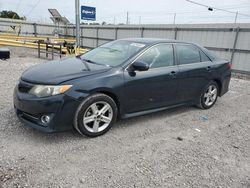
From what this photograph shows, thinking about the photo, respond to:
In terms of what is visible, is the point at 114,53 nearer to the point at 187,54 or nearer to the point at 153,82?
the point at 153,82

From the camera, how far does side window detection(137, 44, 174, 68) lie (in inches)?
A: 153

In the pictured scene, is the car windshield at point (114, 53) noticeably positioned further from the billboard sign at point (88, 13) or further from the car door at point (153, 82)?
the billboard sign at point (88, 13)

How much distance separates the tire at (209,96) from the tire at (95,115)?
2.33 meters

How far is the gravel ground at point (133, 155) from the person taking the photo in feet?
8.22

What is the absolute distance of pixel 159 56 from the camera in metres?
4.05

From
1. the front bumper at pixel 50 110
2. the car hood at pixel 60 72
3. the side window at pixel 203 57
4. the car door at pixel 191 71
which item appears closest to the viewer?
the front bumper at pixel 50 110

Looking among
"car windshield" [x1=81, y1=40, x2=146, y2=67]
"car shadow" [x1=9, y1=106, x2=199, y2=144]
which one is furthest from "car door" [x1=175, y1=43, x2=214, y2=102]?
"car shadow" [x1=9, y1=106, x2=199, y2=144]

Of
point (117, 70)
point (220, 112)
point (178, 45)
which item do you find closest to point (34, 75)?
point (117, 70)

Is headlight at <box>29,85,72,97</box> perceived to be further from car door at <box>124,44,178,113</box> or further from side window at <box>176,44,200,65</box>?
side window at <box>176,44,200,65</box>

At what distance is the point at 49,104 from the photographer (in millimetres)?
2957

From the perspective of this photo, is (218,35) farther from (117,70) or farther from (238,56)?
(117,70)

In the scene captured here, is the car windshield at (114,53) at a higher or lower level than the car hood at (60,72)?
higher

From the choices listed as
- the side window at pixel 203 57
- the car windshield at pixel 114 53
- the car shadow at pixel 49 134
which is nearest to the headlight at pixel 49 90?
the car shadow at pixel 49 134

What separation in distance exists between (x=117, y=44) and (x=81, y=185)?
2880mm
